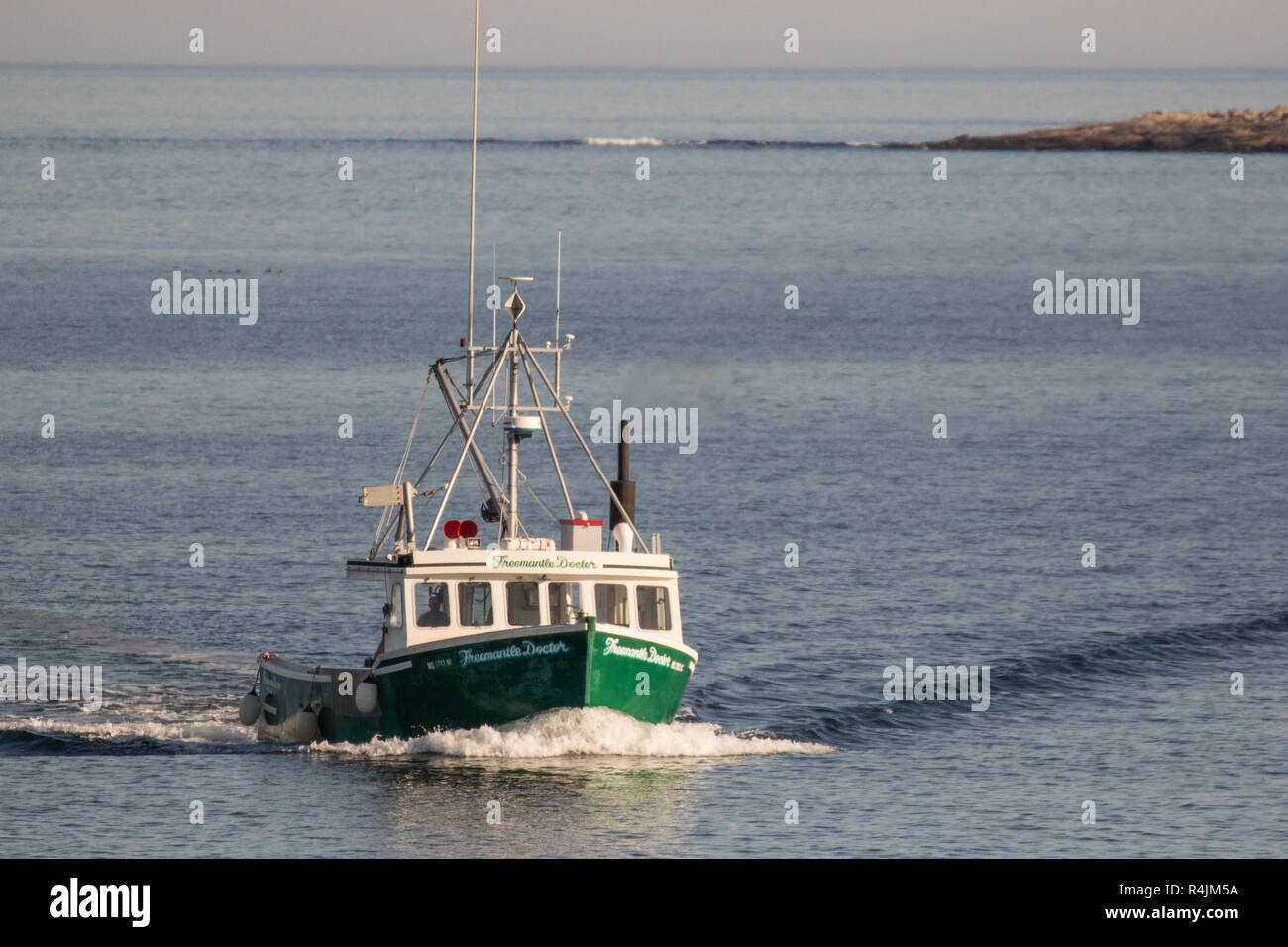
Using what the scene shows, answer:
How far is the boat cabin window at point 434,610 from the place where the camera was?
4109cm

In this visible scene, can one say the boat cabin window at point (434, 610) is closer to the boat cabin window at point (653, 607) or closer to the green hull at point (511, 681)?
the green hull at point (511, 681)

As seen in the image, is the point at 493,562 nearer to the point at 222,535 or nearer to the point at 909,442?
the point at 222,535

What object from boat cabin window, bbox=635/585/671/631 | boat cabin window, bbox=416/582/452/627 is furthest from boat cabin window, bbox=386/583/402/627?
boat cabin window, bbox=635/585/671/631

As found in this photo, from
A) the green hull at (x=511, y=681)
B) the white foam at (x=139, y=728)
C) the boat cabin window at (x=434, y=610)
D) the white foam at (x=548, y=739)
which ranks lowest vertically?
the white foam at (x=139, y=728)

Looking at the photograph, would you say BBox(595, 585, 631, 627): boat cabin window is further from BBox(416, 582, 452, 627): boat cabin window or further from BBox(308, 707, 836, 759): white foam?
BBox(416, 582, 452, 627): boat cabin window

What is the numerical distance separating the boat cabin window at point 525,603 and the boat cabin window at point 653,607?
213cm

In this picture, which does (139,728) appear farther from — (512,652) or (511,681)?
(512,652)

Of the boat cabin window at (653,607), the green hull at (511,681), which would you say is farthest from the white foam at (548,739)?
the boat cabin window at (653,607)

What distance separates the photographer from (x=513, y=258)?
173250mm

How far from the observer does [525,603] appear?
136ft

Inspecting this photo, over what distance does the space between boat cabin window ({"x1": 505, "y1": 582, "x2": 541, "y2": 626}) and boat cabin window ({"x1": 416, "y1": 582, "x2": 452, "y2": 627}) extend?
1337 mm
